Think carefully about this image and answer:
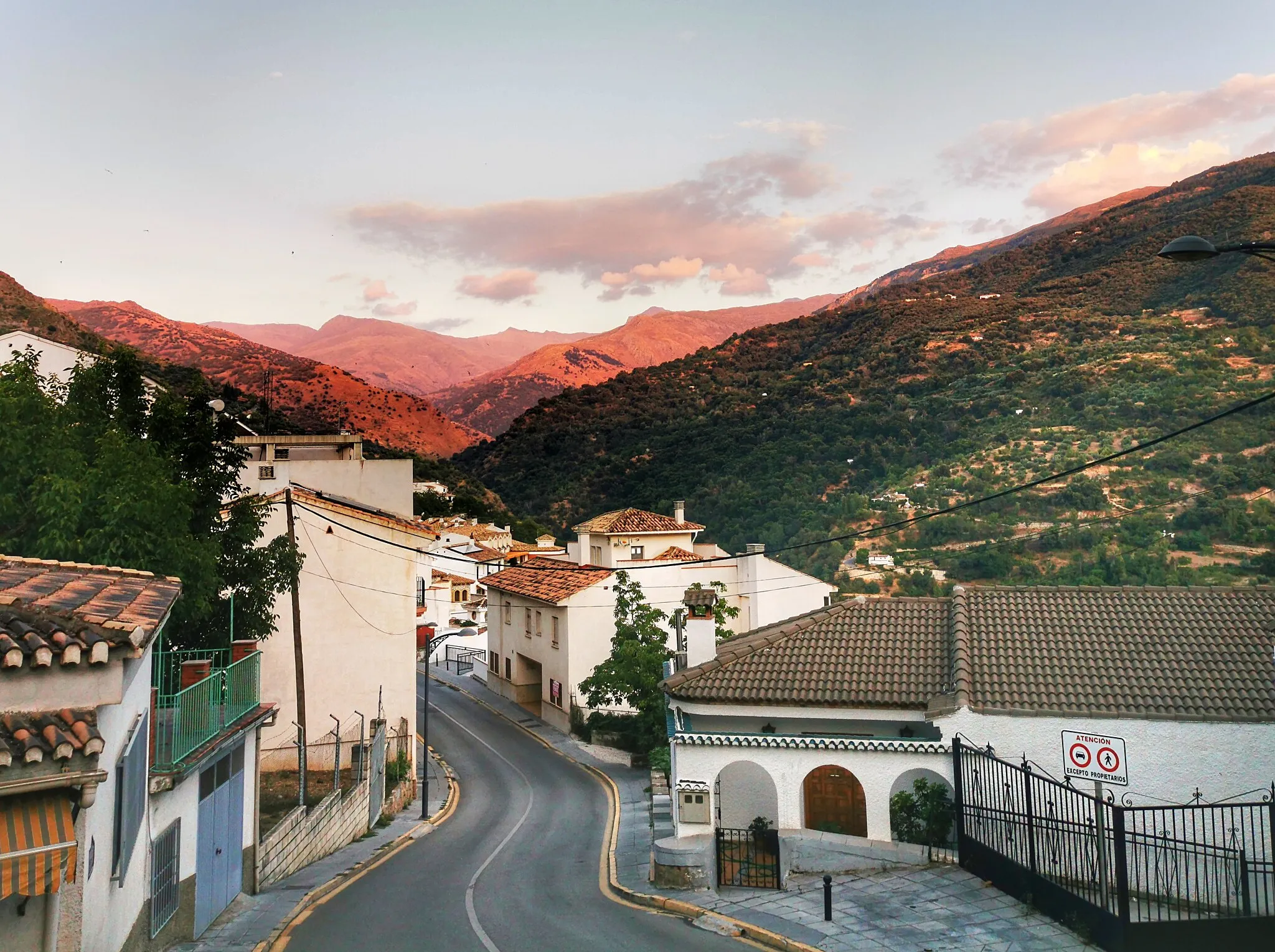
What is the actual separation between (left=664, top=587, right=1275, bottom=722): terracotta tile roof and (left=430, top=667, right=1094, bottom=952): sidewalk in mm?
2904

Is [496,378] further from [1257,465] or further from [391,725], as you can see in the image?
[391,725]

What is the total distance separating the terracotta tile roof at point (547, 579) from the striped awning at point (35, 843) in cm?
2964

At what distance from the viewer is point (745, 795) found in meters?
18.0

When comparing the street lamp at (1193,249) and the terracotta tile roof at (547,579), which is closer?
the street lamp at (1193,249)

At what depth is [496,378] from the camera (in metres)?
168

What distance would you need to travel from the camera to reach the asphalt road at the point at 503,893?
1318 cm

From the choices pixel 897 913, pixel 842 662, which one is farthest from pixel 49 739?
pixel 842 662

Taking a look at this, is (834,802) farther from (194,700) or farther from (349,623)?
(349,623)

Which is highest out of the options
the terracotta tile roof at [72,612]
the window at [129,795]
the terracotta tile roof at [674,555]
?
the terracotta tile roof at [674,555]

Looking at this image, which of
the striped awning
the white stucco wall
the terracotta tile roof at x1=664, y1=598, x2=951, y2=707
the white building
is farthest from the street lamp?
the white building

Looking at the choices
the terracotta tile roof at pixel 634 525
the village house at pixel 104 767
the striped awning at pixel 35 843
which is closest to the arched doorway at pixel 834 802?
the village house at pixel 104 767

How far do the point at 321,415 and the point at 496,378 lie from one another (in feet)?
247

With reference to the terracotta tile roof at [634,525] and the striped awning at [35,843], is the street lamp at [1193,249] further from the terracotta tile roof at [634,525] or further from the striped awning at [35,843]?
the terracotta tile roof at [634,525]

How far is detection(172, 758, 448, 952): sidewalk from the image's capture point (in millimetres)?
12727
